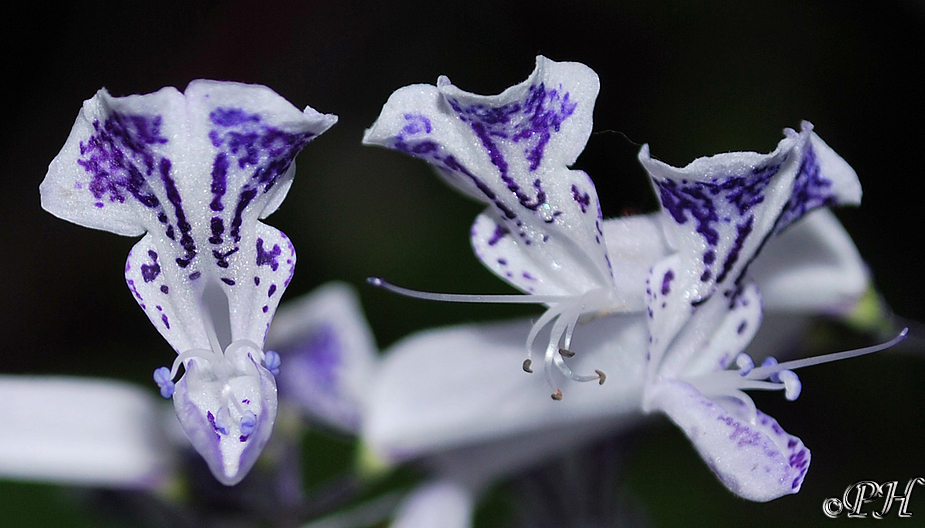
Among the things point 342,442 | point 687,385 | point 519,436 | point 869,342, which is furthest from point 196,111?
point 342,442

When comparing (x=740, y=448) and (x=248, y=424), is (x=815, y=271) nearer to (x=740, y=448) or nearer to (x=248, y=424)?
(x=740, y=448)

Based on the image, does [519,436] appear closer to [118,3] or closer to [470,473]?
[470,473]

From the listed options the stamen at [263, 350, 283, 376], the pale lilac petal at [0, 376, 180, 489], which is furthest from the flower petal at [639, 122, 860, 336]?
the pale lilac petal at [0, 376, 180, 489]

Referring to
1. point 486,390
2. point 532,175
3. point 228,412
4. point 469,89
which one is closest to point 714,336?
point 532,175
